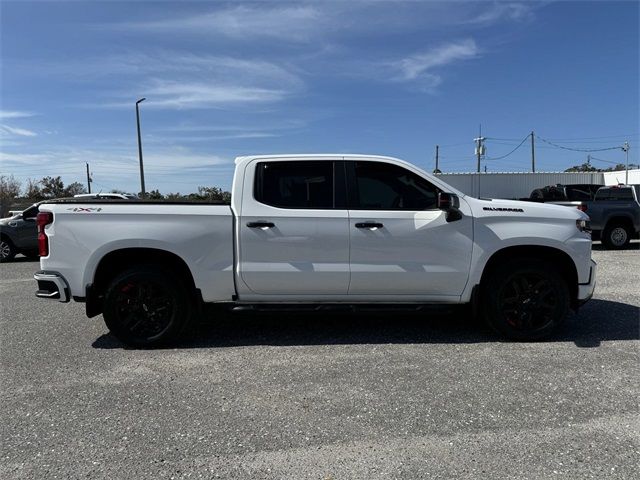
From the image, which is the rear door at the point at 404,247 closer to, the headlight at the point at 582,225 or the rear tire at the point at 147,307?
the headlight at the point at 582,225

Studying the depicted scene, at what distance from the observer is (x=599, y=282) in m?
8.69

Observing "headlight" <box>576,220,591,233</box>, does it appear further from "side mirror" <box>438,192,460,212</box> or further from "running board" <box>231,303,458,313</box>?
"running board" <box>231,303,458,313</box>

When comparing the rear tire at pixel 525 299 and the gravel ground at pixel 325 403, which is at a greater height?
the rear tire at pixel 525 299

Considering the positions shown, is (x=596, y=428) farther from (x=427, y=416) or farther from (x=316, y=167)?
(x=316, y=167)

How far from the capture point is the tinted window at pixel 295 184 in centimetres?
529

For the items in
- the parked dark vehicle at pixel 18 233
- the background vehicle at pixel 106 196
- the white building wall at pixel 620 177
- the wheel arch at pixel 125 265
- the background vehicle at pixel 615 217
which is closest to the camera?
the wheel arch at pixel 125 265

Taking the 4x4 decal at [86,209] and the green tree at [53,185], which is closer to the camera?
the 4x4 decal at [86,209]

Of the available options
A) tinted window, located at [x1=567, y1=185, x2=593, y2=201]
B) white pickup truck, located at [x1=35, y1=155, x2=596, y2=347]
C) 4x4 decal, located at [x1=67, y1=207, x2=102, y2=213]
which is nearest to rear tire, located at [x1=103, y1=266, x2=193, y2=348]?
white pickup truck, located at [x1=35, y1=155, x2=596, y2=347]

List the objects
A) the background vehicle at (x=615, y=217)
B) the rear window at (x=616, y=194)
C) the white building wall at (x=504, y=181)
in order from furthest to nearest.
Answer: the white building wall at (x=504, y=181) < the rear window at (x=616, y=194) < the background vehicle at (x=615, y=217)

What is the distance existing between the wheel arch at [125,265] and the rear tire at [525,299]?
311 centimetres

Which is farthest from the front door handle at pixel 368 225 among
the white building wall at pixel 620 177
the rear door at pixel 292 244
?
the white building wall at pixel 620 177

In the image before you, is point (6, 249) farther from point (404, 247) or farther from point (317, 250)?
point (404, 247)

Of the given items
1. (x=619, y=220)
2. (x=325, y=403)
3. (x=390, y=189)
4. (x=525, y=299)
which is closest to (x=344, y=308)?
(x=390, y=189)

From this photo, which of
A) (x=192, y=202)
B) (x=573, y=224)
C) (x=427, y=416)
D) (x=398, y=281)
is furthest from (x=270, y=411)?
(x=573, y=224)
